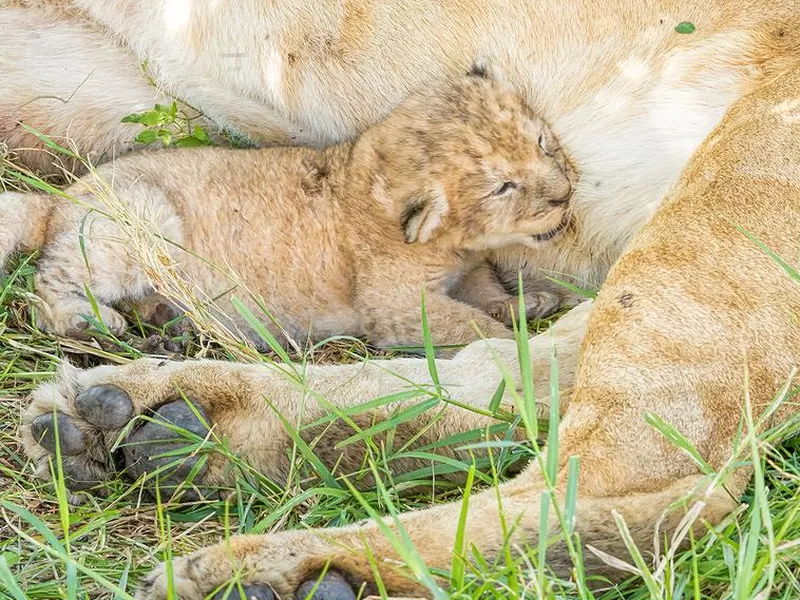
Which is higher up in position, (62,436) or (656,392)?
(656,392)

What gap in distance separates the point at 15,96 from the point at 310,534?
2.34 meters

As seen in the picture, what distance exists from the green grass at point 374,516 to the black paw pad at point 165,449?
51mm

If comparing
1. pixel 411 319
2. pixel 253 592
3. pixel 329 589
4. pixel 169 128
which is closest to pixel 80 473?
pixel 253 592

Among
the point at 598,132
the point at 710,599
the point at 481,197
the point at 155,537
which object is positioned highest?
the point at 598,132

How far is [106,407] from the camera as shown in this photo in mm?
2707

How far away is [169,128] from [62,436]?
1.55m

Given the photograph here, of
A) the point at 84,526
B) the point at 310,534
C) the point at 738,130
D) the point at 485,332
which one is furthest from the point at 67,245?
the point at 738,130

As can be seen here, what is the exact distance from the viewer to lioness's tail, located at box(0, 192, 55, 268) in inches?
132

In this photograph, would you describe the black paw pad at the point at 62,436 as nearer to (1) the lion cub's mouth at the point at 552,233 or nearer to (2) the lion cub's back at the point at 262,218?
(2) the lion cub's back at the point at 262,218

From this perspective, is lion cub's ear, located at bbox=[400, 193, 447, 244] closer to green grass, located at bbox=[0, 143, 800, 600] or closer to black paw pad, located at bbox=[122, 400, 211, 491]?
green grass, located at bbox=[0, 143, 800, 600]

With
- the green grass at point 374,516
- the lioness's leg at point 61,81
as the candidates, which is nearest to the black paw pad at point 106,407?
the green grass at point 374,516

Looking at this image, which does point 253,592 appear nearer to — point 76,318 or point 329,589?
point 329,589

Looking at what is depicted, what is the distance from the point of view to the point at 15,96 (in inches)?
152

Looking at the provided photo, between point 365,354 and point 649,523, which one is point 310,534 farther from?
point 365,354
